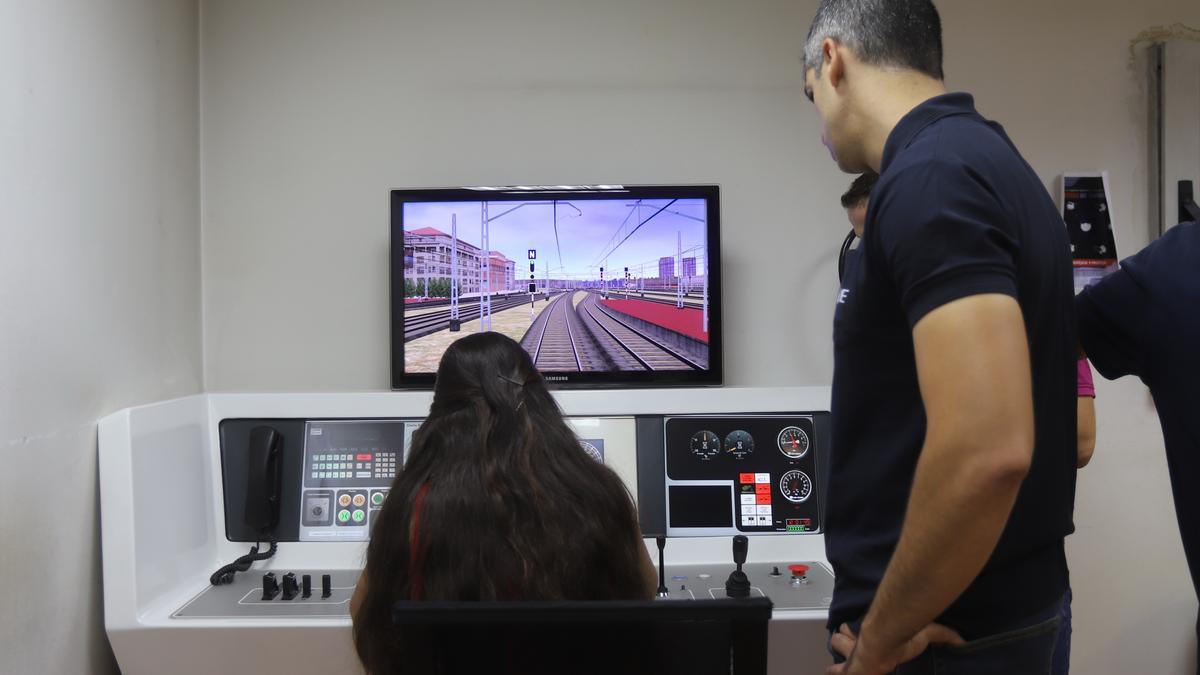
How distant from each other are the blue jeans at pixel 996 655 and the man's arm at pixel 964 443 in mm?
104

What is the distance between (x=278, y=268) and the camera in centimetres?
233

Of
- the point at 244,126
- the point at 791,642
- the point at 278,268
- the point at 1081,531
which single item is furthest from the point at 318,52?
the point at 1081,531

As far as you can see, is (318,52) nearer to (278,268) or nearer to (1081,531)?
(278,268)

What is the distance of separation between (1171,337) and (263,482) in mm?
1951

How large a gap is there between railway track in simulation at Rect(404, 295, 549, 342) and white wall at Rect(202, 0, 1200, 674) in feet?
0.61

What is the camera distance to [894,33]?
1020 mm

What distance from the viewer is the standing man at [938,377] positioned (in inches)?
31.4

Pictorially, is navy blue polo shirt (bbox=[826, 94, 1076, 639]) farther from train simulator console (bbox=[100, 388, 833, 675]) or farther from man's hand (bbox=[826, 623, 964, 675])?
train simulator console (bbox=[100, 388, 833, 675])

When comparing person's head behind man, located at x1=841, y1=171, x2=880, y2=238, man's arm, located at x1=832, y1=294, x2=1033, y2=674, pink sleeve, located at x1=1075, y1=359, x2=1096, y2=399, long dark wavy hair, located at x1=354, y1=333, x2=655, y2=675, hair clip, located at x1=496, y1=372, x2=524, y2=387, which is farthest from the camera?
person's head behind man, located at x1=841, y1=171, x2=880, y2=238

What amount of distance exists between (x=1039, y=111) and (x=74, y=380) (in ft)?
9.21

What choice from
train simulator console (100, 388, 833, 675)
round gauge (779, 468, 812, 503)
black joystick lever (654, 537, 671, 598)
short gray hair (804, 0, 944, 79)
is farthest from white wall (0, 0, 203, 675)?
round gauge (779, 468, 812, 503)

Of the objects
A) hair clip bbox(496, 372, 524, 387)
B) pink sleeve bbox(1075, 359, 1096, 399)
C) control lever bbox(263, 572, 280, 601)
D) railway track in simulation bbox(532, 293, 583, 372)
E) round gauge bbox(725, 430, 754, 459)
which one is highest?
railway track in simulation bbox(532, 293, 583, 372)

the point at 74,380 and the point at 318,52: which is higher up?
the point at 318,52

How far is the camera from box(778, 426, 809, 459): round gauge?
6.73 ft
